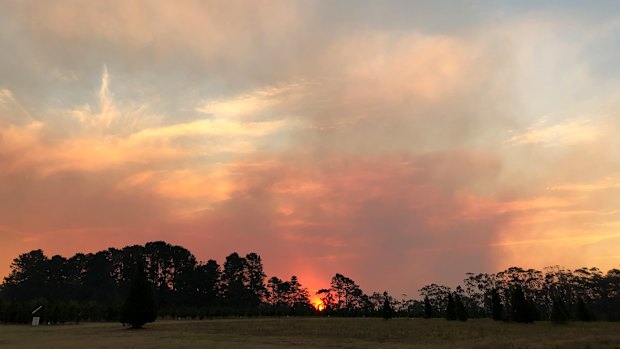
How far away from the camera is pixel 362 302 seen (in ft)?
532

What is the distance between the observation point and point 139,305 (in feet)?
165

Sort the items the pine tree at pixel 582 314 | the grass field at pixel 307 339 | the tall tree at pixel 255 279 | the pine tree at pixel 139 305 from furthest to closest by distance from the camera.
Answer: the tall tree at pixel 255 279 → the pine tree at pixel 582 314 → the pine tree at pixel 139 305 → the grass field at pixel 307 339

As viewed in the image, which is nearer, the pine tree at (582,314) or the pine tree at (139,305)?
the pine tree at (139,305)

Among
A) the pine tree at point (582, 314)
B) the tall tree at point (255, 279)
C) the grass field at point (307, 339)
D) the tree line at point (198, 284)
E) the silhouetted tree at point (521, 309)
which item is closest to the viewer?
the grass field at point (307, 339)

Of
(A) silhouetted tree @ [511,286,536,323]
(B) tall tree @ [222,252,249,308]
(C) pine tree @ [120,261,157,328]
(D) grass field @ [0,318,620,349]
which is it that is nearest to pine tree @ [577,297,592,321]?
(A) silhouetted tree @ [511,286,536,323]

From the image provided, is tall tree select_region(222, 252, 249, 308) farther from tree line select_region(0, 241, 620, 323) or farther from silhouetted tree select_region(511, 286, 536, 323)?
silhouetted tree select_region(511, 286, 536, 323)

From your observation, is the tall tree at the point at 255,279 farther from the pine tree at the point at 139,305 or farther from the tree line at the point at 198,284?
the pine tree at the point at 139,305

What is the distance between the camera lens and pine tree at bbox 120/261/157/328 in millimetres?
49719

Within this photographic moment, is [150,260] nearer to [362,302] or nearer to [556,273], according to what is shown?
[362,302]

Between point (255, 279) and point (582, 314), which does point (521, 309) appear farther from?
point (255, 279)

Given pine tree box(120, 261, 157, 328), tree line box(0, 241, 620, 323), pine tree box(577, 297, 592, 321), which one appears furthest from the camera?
tree line box(0, 241, 620, 323)

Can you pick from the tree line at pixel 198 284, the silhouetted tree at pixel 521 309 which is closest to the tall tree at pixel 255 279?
the tree line at pixel 198 284

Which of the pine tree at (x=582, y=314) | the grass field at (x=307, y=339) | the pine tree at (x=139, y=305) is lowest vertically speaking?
the pine tree at (x=582, y=314)

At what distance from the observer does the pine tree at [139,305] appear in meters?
49.7
